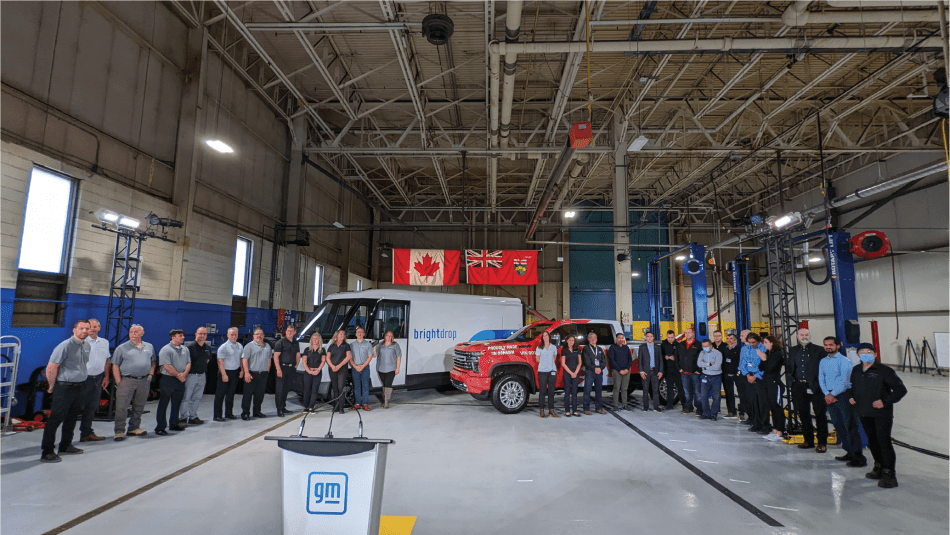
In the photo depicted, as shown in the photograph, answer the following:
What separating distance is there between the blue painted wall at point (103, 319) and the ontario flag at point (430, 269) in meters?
5.65

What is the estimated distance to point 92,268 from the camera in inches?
318

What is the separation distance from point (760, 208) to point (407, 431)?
2377 centimetres

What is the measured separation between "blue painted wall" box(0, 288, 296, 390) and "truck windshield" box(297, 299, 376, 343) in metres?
3.31

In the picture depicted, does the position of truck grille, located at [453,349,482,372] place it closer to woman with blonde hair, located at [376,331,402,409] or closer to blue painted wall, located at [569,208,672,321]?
woman with blonde hair, located at [376,331,402,409]

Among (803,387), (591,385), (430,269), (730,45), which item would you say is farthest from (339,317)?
(730,45)

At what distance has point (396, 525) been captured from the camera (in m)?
3.49

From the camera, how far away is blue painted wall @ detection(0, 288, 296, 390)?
6773mm

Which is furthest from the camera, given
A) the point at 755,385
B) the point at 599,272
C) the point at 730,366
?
the point at 599,272

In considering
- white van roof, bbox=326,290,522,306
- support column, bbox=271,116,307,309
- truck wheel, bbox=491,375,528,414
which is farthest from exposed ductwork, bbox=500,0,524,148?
support column, bbox=271,116,307,309

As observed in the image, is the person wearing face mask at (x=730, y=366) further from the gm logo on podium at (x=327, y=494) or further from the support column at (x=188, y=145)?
the support column at (x=188, y=145)

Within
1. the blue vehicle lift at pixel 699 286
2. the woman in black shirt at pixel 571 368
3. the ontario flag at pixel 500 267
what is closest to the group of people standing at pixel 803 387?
the blue vehicle lift at pixel 699 286

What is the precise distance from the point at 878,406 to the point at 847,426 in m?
1.06

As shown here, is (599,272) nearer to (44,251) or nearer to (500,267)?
(500,267)

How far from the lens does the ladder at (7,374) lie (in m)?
6.00
